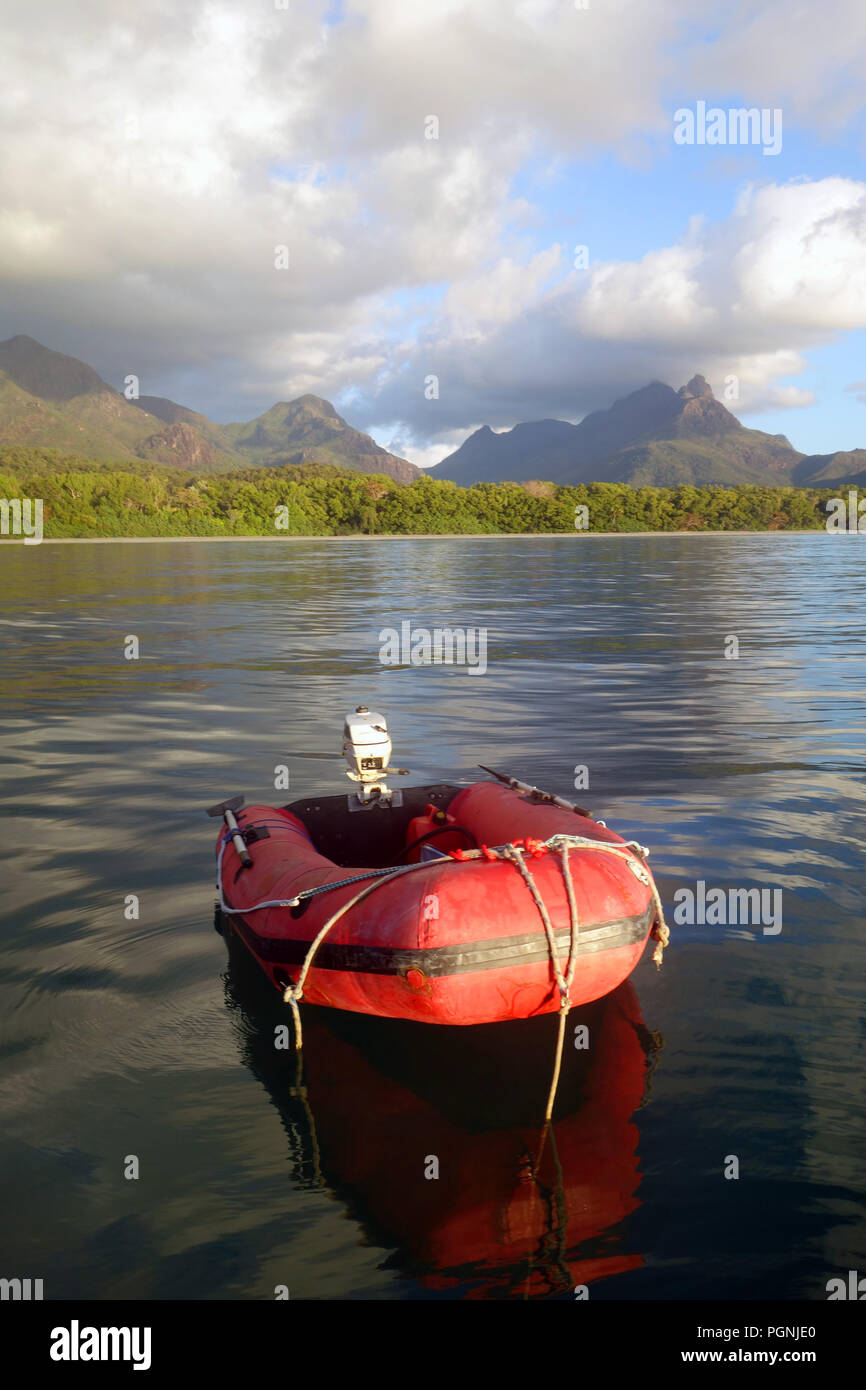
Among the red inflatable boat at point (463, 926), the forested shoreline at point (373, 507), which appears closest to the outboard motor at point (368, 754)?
the red inflatable boat at point (463, 926)

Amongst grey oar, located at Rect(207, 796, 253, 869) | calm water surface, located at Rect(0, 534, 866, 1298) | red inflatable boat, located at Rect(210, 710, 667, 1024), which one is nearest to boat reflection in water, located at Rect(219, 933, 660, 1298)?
calm water surface, located at Rect(0, 534, 866, 1298)

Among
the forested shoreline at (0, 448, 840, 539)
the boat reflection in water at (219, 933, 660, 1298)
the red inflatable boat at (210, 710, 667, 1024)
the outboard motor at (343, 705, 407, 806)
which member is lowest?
the boat reflection in water at (219, 933, 660, 1298)

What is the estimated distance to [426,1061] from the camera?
5.54 meters

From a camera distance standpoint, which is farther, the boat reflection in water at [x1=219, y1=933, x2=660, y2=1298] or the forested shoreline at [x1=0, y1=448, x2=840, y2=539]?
the forested shoreline at [x1=0, y1=448, x2=840, y2=539]

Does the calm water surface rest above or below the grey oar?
below

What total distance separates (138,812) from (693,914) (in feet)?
18.8

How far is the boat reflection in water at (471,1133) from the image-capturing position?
4.11 metres

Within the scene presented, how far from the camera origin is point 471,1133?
4.91 m

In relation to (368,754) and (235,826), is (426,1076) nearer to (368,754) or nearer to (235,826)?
(235,826)

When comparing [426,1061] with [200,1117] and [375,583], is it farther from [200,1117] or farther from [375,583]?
[375,583]

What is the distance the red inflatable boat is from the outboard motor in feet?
4.88

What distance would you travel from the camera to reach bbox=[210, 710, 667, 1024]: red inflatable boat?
195 inches

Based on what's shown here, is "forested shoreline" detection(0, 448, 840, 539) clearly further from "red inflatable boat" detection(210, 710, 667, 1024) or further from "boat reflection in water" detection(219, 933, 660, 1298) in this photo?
"boat reflection in water" detection(219, 933, 660, 1298)
